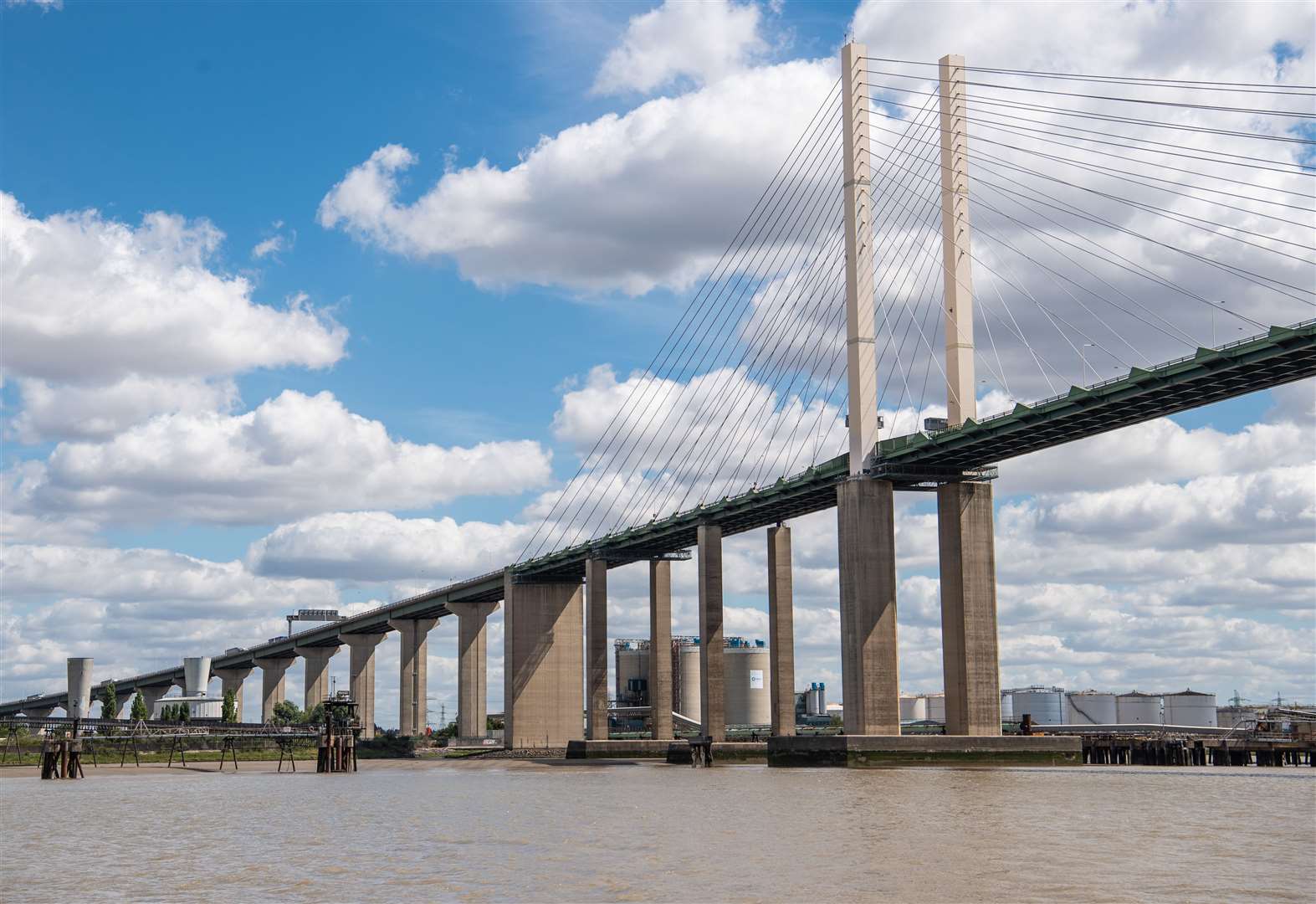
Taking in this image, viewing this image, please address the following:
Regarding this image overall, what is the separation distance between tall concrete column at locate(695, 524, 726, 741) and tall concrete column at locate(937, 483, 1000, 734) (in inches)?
994

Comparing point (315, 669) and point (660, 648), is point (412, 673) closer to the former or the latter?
point (315, 669)

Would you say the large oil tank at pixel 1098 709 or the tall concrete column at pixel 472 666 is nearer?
the tall concrete column at pixel 472 666

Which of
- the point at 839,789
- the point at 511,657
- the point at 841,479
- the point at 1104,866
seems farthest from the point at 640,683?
the point at 1104,866

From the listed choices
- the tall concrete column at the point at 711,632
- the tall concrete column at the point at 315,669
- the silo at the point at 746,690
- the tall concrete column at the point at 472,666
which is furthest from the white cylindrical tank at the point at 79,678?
the tall concrete column at the point at 711,632

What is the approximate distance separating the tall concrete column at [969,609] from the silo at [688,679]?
112 meters

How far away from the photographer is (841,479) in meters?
87.8

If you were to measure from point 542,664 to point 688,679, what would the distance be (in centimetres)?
5445

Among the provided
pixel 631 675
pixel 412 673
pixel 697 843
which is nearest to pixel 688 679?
pixel 631 675

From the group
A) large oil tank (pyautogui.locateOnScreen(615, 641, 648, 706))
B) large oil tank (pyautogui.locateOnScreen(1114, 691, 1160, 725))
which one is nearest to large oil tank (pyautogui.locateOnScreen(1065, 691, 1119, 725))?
large oil tank (pyautogui.locateOnScreen(1114, 691, 1160, 725))

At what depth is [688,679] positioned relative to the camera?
195250 mm

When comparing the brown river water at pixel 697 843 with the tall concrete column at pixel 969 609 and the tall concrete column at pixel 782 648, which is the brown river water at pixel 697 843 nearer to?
the tall concrete column at pixel 969 609

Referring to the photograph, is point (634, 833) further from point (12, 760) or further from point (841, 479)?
point (12, 760)

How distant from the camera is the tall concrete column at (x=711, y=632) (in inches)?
4193

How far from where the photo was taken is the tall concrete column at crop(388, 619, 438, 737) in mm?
166875
